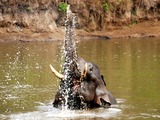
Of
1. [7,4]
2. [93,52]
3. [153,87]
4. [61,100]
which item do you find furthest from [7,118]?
[7,4]

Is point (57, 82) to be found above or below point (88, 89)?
below

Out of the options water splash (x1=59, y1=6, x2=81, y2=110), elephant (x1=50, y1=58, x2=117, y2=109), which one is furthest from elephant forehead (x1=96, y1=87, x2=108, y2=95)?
water splash (x1=59, y1=6, x2=81, y2=110)

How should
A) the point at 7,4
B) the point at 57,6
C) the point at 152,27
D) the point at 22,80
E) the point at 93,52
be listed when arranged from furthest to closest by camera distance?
the point at 152,27
the point at 57,6
the point at 7,4
the point at 93,52
the point at 22,80

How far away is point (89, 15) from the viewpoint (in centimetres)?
4341

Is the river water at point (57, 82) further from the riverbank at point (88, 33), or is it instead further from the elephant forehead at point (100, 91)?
the riverbank at point (88, 33)

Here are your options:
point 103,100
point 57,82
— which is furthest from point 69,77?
point 57,82

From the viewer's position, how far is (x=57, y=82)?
641 inches

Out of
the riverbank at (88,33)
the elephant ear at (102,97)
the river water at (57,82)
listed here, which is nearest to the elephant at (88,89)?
the elephant ear at (102,97)

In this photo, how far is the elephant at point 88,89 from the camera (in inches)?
456

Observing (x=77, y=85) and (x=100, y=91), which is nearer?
(x=77, y=85)

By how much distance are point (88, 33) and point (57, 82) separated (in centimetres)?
2503

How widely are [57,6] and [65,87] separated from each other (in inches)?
1191

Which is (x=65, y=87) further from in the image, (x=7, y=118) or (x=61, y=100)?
(x=7, y=118)

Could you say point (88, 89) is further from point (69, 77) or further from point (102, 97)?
point (69, 77)
